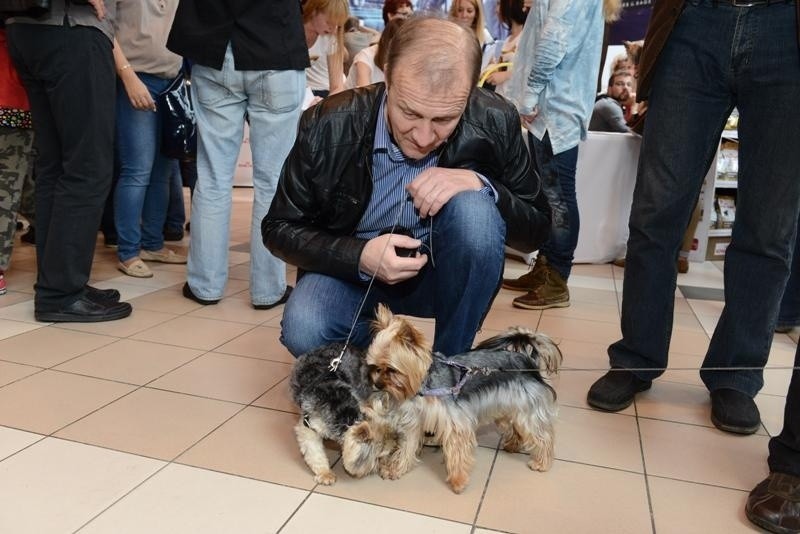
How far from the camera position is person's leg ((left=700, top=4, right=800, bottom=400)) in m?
1.64

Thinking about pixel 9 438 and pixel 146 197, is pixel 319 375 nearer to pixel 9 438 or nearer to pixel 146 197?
pixel 9 438

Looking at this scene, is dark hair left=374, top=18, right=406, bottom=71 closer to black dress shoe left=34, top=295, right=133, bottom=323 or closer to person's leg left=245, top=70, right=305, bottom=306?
person's leg left=245, top=70, right=305, bottom=306

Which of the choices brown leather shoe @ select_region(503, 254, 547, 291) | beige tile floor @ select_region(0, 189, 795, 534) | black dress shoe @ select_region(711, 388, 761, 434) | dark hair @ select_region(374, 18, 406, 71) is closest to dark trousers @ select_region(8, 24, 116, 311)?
beige tile floor @ select_region(0, 189, 795, 534)

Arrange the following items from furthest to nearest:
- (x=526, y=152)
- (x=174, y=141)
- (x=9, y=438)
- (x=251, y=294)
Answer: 1. (x=174, y=141)
2. (x=251, y=294)
3. (x=526, y=152)
4. (x=9, y=438)

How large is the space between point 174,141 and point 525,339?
2.52 meters

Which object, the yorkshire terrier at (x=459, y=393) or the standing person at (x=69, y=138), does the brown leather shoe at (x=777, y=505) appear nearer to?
the yorkshire terrier at (x=459, y=393)

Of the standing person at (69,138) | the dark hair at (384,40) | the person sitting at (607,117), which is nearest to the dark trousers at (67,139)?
the standing person at (69,138)


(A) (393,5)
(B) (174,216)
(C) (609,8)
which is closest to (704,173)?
(C) (609,8)

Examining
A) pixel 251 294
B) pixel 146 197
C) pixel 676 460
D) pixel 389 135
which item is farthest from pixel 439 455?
pixel 146 197

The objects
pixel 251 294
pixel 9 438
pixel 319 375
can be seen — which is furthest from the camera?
pixel 251 294

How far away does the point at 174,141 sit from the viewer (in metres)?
3.46

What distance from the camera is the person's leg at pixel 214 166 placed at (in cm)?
271

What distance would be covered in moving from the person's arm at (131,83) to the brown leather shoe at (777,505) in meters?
2.85

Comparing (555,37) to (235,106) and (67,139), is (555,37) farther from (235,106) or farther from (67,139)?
(67,139)
